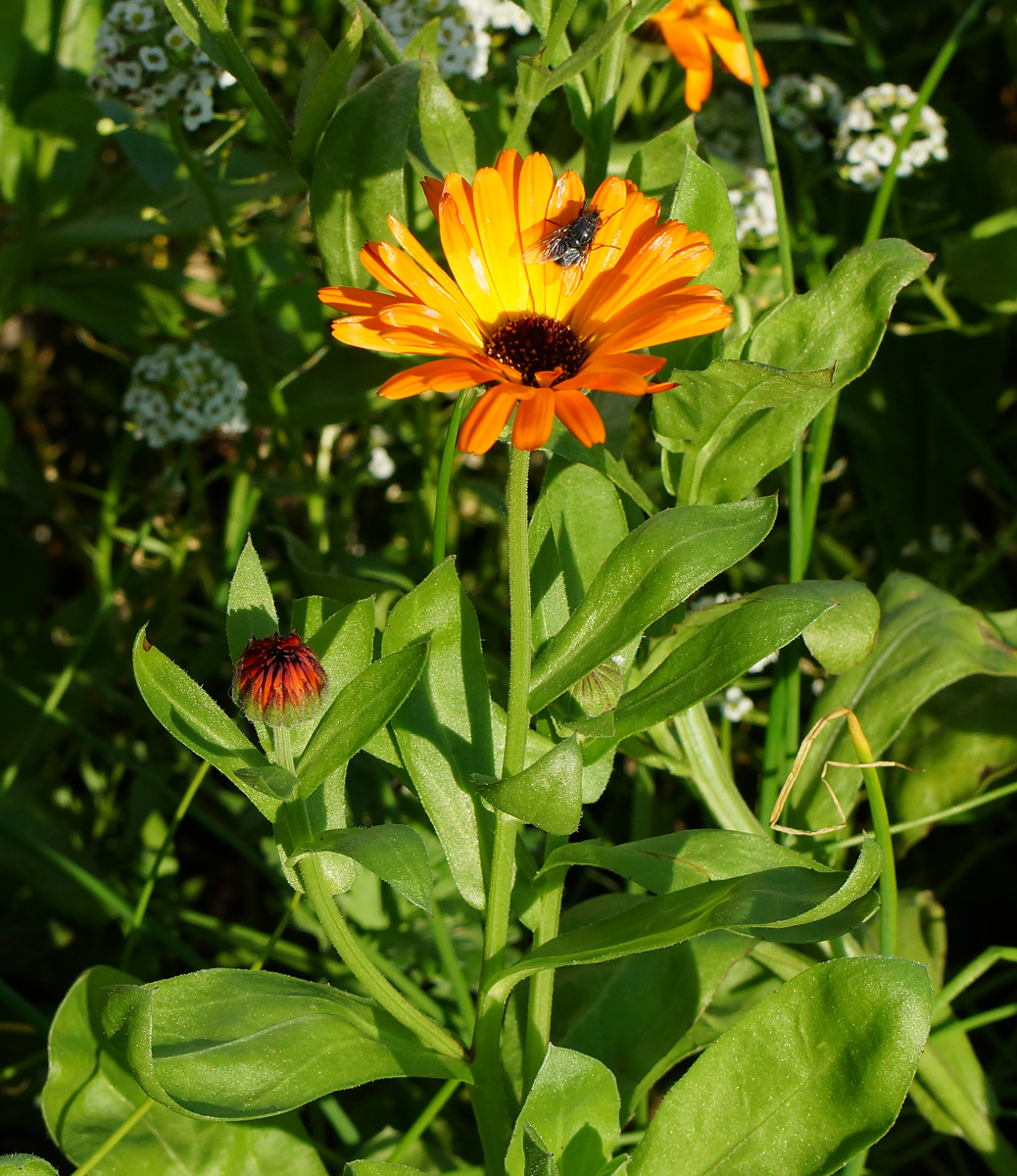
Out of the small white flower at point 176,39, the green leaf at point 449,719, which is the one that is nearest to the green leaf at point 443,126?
the small white flower at point 176,39

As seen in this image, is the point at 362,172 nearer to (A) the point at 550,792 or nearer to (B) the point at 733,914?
(A) the point at 550,792

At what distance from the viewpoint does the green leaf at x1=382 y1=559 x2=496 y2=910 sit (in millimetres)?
1410

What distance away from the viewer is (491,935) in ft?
4.44

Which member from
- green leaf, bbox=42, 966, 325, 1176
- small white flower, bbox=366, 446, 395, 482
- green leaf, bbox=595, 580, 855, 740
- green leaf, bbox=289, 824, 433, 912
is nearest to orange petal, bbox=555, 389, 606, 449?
green leaf, bbox=595, 580, 855, 740

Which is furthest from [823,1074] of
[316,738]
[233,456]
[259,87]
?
[233,456]

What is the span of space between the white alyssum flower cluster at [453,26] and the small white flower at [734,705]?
1.12 metres

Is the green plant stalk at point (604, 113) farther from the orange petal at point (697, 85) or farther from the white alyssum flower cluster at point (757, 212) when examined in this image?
the white alyssum flower cluster at point (757, 212)

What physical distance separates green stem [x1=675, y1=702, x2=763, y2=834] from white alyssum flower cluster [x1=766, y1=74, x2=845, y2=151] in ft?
4.50

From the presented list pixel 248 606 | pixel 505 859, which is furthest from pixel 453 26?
pixel 505 859

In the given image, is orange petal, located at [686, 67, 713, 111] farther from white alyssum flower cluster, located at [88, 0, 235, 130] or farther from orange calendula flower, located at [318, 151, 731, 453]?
white alyssum flower cluster, located at [88, 0, 235, 130]

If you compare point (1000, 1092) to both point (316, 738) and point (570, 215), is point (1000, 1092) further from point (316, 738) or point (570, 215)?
point (570, 215)

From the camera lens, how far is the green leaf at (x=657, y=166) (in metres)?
1.68

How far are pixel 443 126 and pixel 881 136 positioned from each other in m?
1.08

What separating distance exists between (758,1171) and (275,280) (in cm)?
171
